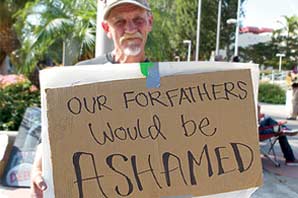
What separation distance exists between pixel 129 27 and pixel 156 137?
0.45 m

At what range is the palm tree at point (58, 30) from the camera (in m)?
7.58

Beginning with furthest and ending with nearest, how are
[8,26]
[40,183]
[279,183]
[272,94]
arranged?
[272,94] < [8,26] < [279,183] < [40,183]

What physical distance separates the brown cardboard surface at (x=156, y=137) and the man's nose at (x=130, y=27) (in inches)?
9.5

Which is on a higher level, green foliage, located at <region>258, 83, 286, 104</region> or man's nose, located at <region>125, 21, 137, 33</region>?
man's nose, located at <region>125, 21, 137, 33</region>

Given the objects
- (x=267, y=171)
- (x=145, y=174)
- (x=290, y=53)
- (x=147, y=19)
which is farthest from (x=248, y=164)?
(x=290, y=53)

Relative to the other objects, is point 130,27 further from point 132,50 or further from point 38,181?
point 38,181

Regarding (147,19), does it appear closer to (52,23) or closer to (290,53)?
(52,23)

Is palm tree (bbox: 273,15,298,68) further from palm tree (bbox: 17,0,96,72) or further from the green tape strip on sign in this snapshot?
the green tape strip on sign

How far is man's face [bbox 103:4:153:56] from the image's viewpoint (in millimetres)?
1761

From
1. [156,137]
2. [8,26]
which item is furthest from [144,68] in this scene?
[8,26]

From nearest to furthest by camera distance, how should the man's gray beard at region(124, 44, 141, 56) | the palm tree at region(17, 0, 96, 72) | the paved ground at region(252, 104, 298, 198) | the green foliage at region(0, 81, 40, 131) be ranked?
1. the man's gray beard at region(124, 44, 141, 56)
2. the paved ground at region(252, 104, 298, 198)
3. the green foliage at region(0, 81, 40, 131)
4. the palm tree at region(17, 0, 96, 72)

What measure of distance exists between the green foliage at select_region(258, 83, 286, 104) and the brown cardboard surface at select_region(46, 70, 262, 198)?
70.3ft

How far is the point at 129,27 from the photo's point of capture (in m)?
1.77

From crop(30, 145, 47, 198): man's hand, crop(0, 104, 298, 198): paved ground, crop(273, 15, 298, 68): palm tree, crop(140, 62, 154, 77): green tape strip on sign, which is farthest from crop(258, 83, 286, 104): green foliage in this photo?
crop(273, 15, 298, 68): palm tree
